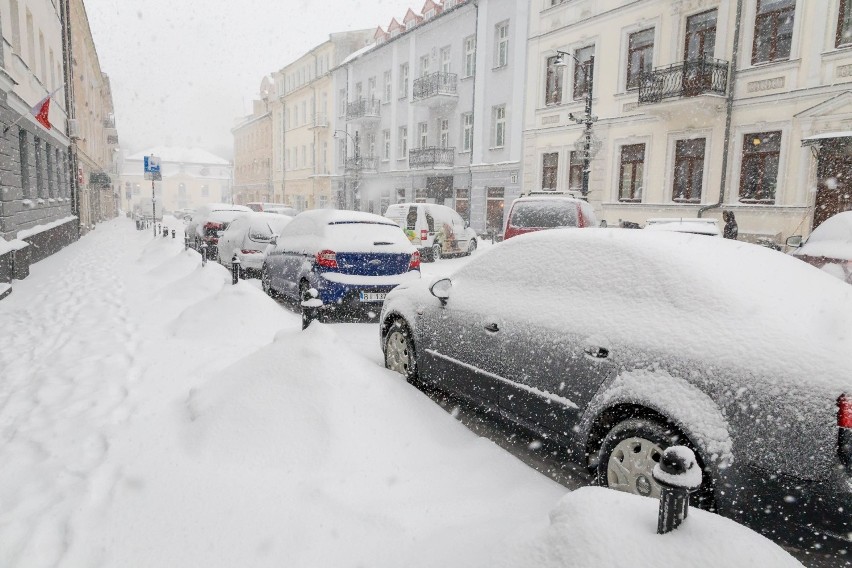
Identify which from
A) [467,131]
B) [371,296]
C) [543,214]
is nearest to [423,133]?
[467,131]

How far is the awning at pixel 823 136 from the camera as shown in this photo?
14.3 m

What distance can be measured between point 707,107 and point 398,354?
53.5 ft

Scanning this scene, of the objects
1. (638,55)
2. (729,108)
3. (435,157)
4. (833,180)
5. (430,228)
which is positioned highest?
(638,55)

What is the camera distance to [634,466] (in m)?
3.00

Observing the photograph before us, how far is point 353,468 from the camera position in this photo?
340cm

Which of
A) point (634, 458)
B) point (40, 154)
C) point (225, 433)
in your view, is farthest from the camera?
point (40, 154)

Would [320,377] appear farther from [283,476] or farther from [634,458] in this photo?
[634,458]

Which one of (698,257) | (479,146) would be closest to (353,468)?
(698,257)

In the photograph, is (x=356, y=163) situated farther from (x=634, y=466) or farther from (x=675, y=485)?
(x=675, y=485)

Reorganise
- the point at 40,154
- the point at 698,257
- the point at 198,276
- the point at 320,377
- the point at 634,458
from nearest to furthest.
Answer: the point at 634,458
the point at 698,257
the point at 320,377
the point at 198,276
the point at 40,154

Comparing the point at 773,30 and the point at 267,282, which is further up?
the point at 773,30

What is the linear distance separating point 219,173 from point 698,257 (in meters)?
120

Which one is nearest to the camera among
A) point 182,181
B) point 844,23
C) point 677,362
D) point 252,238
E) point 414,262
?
point 677,362

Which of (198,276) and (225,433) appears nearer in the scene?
(225,433)
